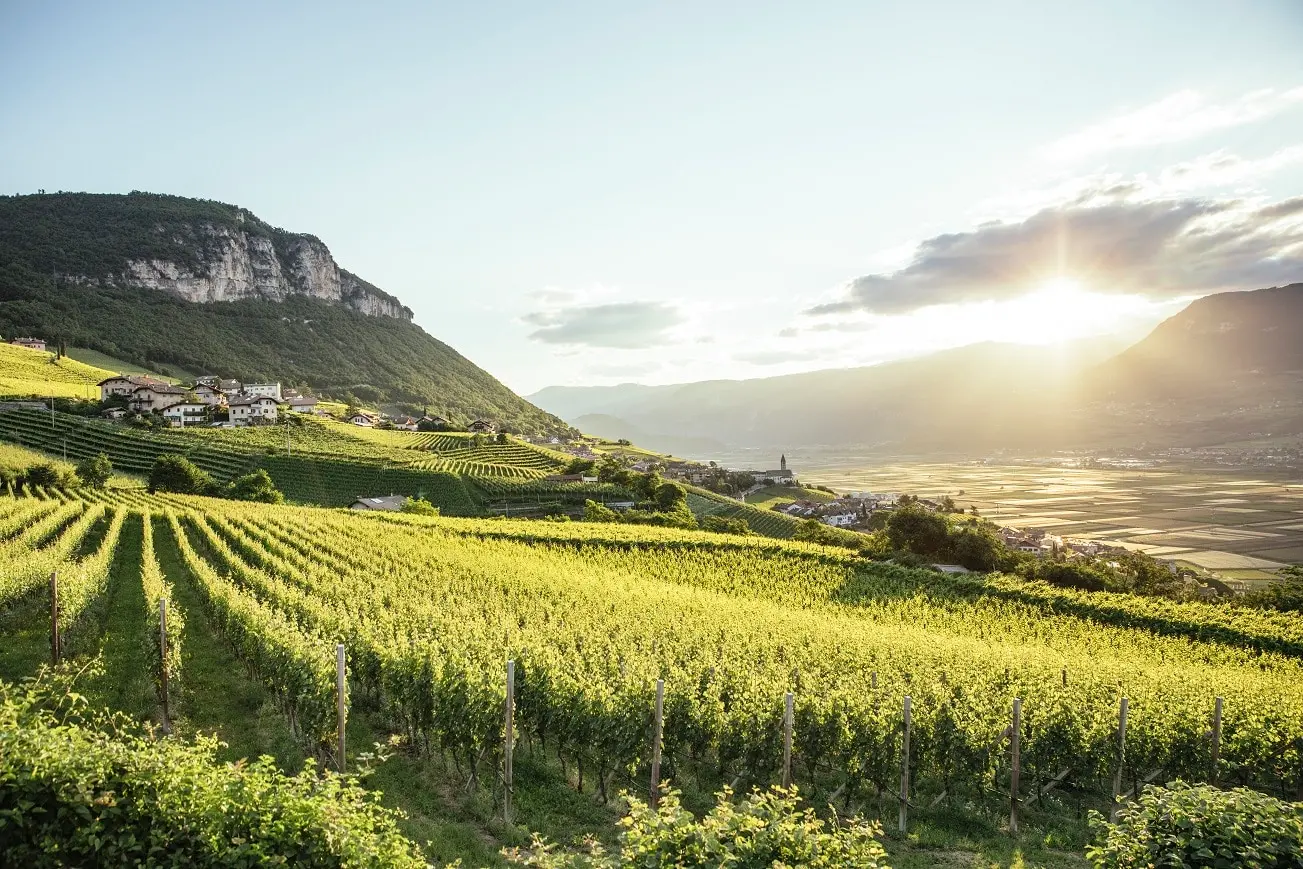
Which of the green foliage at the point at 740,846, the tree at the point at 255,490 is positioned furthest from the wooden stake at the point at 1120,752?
the tree at the point at 255,490

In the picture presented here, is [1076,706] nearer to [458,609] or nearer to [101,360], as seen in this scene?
[458,609]

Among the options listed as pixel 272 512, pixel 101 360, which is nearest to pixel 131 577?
pixel 272 512

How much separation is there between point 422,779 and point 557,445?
421 feet

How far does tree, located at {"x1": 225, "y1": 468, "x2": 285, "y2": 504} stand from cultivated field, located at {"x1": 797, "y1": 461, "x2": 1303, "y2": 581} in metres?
85.6

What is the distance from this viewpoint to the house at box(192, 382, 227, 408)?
100m

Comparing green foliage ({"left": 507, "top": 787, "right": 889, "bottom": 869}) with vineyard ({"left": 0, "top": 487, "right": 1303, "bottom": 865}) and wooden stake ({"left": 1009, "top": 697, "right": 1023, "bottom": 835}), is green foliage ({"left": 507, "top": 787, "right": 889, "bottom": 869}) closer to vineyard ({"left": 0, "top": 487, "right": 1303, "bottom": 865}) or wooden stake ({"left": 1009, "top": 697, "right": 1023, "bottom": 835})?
vineyard ({"left": 0, "top": 487, "right": 1303, "bottom": 865})

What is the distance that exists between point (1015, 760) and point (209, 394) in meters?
124

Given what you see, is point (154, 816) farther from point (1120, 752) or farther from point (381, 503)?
point (381, 503)

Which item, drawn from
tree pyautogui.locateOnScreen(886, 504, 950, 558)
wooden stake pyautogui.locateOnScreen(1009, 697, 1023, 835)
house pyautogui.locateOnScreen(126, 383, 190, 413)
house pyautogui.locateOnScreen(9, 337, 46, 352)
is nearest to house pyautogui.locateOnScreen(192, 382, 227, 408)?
house pyautogui.locateOnScreen(126, 383, 190, 413)

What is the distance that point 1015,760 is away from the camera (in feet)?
34.3

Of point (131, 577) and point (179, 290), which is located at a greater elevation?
point (179, 290)

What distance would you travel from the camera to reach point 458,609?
1909cm

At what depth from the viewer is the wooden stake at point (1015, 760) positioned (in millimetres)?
10188

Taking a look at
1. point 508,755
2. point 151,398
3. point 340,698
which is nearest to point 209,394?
point 151,398
